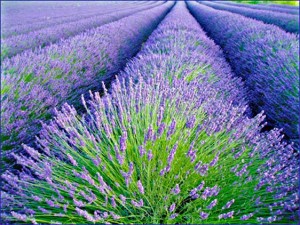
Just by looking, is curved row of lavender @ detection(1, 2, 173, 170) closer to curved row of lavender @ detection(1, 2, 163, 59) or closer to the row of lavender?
curved row of lavender @ detection(1, 2, 163, 59)

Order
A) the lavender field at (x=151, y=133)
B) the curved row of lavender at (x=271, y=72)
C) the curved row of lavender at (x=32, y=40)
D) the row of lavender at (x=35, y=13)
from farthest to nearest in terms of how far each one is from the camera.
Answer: the row of lavender at (x=35, y=13) → the curved row of lavender at (x=32, y=40) → the curved row of lavender at (x=271, y=72) → the lavender field at (x=151, y=133)

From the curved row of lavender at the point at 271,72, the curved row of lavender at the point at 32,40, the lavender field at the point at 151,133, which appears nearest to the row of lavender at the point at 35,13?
the curved row of lavender at the point at 32,40

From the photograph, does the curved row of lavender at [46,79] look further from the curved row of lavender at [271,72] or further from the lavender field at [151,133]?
the curved row of lavender at [271,72]

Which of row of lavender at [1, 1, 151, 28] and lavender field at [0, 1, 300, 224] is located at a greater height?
lavender field at [0, 1, 300, 224]

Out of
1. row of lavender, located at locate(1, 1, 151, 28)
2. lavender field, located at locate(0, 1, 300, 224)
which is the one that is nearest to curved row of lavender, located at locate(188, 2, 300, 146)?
lavender field, located at locate(0, 1, 300, 224)

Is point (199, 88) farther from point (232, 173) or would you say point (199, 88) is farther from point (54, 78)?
point (54, 78)

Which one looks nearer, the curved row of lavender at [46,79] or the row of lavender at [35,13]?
the curved row of lavender at [46,79]

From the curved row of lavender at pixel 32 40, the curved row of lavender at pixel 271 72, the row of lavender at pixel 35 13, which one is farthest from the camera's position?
the row of lavender at pixel 35 13

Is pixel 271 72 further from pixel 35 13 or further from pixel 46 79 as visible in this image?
pixel 35 13
